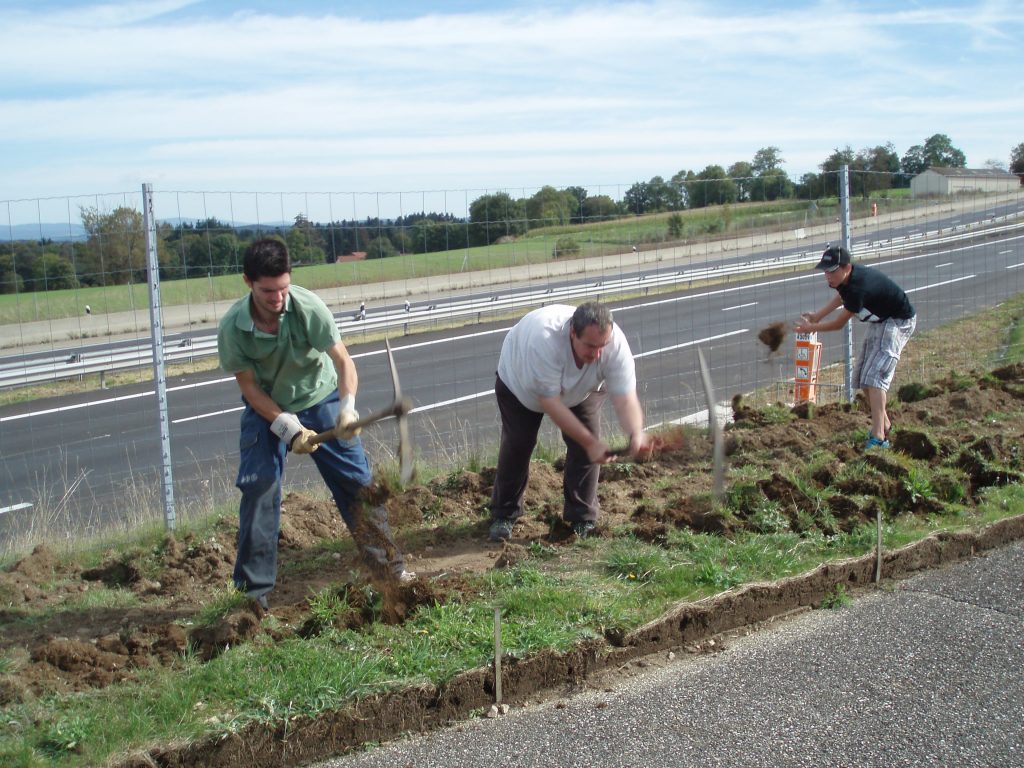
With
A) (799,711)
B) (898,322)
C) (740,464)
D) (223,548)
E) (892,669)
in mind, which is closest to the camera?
(799,711)

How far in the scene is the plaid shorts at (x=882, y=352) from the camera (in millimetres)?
7797

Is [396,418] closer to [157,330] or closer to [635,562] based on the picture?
[635,562]

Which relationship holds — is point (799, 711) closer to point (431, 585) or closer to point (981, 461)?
point (431, 585)

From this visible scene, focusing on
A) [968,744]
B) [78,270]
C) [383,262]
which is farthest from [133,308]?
[968,744]

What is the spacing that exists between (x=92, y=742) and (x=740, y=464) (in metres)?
5.02

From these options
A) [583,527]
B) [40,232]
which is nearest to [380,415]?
[583,527]

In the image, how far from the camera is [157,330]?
6.36 meters

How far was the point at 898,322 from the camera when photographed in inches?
313

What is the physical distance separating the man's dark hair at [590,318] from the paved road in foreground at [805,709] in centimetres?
166

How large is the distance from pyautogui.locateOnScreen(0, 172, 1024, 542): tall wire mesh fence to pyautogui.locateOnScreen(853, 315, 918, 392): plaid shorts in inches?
30.3

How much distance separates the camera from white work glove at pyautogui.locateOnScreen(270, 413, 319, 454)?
477 cm

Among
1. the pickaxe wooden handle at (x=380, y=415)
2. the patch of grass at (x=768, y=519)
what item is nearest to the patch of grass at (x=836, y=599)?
the patch of grass at (x=768, y=519)

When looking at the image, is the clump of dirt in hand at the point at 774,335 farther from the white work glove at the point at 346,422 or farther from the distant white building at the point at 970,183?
the distant white building at the point at 970,183

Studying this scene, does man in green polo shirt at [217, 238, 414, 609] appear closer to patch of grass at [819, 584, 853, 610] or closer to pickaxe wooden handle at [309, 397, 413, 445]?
pickaxe wooden handle at [309, 397, 413, 445]
